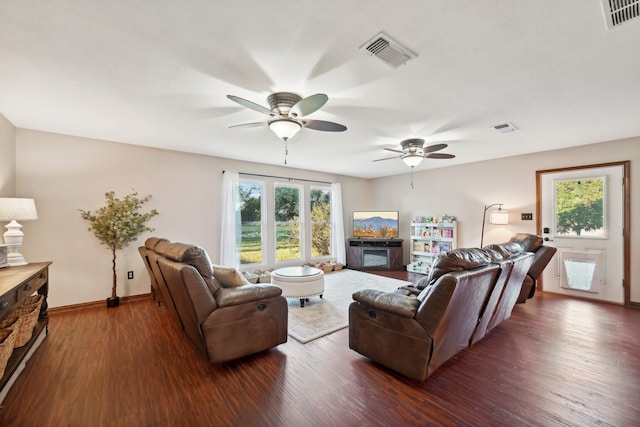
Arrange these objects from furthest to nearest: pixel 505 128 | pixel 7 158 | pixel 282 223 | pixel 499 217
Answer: pixel 282 223, pixel 499 217, pixel 505 128, pixel 7 158

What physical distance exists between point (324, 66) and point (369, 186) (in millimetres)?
6066

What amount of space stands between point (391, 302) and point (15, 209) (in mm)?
4019

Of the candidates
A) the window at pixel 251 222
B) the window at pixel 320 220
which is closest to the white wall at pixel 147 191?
the window at pixel 251 222

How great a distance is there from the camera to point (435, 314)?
6.15ft

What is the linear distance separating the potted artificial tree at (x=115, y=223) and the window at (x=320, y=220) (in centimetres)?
361

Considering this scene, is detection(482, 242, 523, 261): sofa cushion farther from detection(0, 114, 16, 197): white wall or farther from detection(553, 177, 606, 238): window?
detection(0, 114, 16, 197): white wall

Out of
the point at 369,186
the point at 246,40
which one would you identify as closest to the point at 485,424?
the point at 246,40

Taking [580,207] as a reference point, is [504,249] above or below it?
below

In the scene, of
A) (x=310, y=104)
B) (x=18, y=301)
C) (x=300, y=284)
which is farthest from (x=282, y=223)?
(x=18, y=301)

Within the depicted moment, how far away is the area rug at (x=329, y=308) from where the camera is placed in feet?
9.87

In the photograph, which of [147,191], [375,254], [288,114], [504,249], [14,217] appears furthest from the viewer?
[375,254]

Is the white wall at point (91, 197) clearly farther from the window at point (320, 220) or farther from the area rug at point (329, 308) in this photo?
the window at point (320, 220)

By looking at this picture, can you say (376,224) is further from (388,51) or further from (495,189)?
(388,51)

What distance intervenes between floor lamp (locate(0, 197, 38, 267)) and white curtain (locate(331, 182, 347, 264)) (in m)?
5.32
